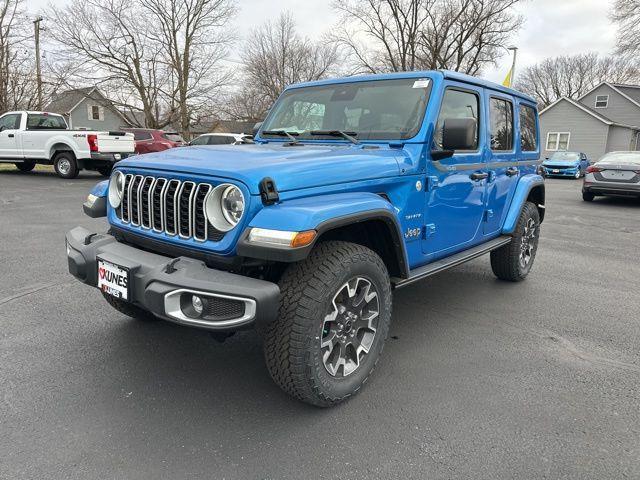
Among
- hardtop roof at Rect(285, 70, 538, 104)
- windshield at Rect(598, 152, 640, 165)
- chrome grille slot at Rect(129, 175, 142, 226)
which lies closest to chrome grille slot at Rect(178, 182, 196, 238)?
chrome grille slot at Rect(129, 175, 142, 226)

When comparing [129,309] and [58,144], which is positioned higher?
[58,144]

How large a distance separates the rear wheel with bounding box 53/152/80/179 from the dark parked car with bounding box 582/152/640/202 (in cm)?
1490

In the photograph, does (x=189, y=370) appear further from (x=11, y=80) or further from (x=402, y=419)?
(x=11, y=80)

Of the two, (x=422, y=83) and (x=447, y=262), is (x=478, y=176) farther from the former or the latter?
(x=422, y=83)

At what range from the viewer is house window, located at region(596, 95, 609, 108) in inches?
1513

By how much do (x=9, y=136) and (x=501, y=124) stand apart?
1536 cm

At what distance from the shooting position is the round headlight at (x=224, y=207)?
2.39m

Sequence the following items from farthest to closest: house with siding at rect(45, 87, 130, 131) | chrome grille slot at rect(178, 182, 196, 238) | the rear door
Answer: house with siding at rect(45, 87, 130, 131) → the rear door → chrome grille slot at rect(178, 182, 196, 238)

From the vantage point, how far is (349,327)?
2.72 meters

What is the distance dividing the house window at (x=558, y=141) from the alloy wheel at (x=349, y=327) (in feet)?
121

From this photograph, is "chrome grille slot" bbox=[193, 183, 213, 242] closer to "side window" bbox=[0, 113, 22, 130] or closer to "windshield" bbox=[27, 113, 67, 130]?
"windshield" bbox=[27, 113, 67, 130]

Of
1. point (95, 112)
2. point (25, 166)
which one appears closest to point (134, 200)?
point (25, 166)

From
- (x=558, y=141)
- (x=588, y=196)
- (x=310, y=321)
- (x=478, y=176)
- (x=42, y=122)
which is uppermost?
(x=558, y=141)

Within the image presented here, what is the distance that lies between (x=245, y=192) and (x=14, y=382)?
6.50 ft
